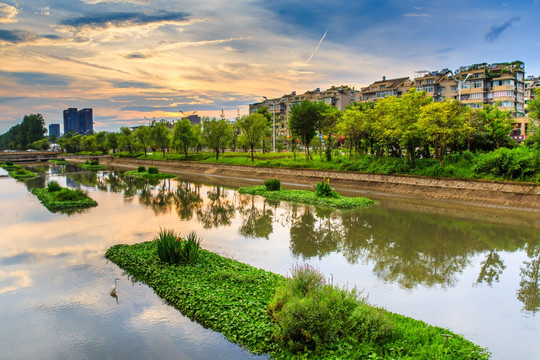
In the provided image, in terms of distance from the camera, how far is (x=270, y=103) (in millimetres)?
111562

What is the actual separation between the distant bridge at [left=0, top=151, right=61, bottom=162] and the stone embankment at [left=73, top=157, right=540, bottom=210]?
217 feet

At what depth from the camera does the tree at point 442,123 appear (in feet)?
93.2

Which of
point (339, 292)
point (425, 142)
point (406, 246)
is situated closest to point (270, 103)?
point (425, 142)

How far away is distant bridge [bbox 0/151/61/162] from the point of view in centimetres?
8697

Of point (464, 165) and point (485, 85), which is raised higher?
point (485, 85)

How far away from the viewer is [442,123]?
28.8m

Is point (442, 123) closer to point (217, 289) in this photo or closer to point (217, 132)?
point (217, 289)

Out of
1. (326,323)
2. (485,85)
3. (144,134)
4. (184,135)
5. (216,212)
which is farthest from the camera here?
(144,134)

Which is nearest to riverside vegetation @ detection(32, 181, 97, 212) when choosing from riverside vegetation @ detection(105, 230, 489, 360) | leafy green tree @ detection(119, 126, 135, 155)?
riverside vegetation @ detection(105, 230, 489, 360)

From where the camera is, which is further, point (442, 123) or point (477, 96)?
point (477, 96)

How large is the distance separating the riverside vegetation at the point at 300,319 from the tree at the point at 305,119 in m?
33.9

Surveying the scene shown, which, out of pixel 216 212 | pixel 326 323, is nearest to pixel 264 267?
pixel 326 323

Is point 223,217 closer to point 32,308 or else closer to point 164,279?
point 164,279

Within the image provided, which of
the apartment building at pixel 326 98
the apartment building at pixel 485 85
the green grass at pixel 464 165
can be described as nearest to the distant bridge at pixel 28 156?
the apartment building at pixel 326 98
